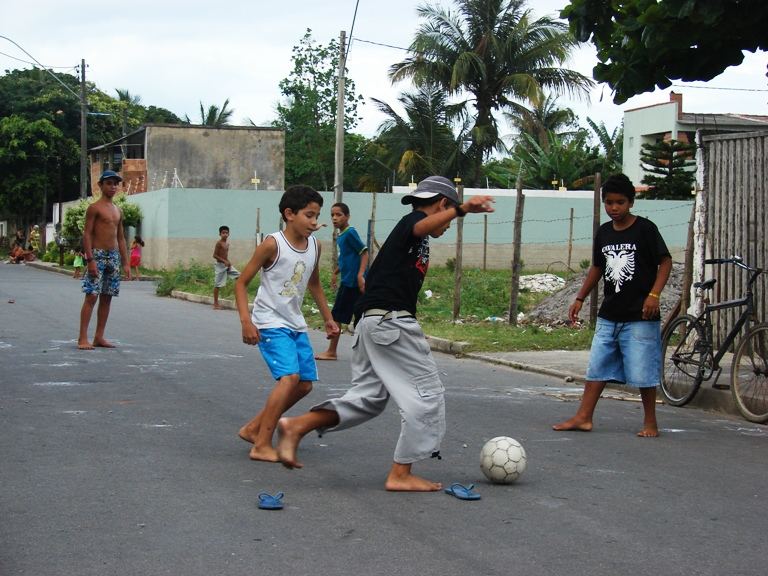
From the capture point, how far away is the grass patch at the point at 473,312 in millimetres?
14812

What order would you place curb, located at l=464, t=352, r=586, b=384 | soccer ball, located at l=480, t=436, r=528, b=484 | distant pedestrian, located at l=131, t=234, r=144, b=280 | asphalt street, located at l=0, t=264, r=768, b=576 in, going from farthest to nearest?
distant pedestrian, located at l=131, t=234, r=144, b=280 < curb, located at l=464, t=352, r=586, b=384 < soccer ball, located at l=480, t=436, r=528, b=484 < asphalt street, located at l=0, t=264, r=768, b=576

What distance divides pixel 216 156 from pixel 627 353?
40062 millimetres

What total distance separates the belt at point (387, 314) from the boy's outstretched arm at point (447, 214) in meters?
0.45

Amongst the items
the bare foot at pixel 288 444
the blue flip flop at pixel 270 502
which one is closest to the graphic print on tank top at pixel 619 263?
the bare foot at pixel 288 444

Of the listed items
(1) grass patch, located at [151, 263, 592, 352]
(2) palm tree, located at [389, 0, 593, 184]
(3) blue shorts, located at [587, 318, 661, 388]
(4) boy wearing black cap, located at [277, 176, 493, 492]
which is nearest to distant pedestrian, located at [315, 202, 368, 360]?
(1) grass patch, located at [151, 263, 592, 352]

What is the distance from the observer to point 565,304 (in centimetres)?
1842

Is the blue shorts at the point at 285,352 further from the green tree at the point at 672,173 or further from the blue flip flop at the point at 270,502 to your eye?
the green tree at the point at 672,173

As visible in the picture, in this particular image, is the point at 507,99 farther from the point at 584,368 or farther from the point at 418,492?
the point at 418,492

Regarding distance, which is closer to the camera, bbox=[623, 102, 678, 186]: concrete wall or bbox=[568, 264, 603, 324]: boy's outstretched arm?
bbox=[568, 264, 603, 324]: boy's outstretched arm

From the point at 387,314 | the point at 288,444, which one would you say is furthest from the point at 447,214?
the point at 288,444

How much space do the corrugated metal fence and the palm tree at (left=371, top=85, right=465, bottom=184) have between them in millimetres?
31942

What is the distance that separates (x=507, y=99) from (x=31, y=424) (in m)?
38.1

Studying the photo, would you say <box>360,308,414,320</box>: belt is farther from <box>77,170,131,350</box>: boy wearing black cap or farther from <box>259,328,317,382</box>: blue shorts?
<box>77,170,131,350</box>: boy wearing black cap

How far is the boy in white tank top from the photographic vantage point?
6902 millimetres
